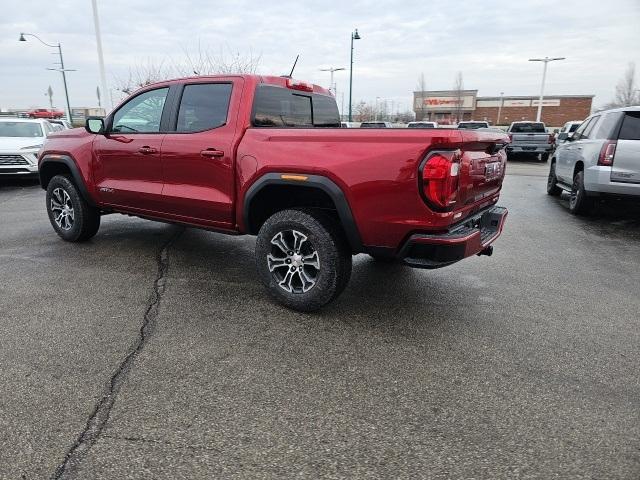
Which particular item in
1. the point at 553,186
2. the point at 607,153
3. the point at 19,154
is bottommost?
the point at 553,186

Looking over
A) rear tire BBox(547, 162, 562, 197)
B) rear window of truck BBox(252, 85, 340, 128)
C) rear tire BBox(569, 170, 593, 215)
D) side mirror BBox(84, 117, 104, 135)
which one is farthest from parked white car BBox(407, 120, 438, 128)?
side mirror BBox(84, 117, 104, 135)

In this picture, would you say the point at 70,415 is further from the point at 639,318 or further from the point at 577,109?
the point at 577,109

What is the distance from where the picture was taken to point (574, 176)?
822 cm

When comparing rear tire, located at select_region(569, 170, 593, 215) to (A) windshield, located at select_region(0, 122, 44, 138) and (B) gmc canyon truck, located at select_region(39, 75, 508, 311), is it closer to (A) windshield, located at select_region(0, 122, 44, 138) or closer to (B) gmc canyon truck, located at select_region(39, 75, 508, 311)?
(B) gmc canyon truck, located at select_region(39, 75, 508, 311)

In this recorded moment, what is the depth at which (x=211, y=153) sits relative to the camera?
411cm

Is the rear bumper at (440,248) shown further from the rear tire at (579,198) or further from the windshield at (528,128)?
the windshield at (528,128)

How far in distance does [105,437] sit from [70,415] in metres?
0.31

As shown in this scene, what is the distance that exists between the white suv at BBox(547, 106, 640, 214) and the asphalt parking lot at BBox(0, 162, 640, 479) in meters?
2.07

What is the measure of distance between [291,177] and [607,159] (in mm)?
5512

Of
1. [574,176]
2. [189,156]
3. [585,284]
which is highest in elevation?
[189,156]

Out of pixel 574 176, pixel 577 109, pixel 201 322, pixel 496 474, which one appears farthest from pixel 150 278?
pixel 577 109

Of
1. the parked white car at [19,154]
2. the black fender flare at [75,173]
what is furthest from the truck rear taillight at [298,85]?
the parked white car at [19,154]

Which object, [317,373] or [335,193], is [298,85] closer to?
[335,193]

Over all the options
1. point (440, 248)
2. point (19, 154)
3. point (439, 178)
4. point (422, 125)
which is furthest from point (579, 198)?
point (19, 154)
